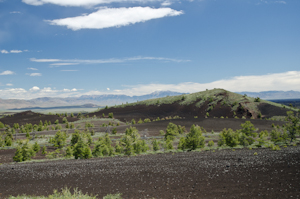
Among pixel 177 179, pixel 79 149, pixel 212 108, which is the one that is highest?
pixel 212 108

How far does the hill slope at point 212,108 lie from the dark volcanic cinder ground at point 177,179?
190 feet

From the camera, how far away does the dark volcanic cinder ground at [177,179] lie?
8.46 metres

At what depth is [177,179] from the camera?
→ 10555 millimetres

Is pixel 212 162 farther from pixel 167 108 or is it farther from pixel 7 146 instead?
pixel 167 108

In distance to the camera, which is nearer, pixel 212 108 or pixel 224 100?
pixel 212 108

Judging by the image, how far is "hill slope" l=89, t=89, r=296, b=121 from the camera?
220 feet

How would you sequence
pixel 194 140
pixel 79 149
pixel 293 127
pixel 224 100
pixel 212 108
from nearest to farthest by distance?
pixel 293 127, pixel 79 149, pixel 194 140, pixel 212 108, pixel 224 100

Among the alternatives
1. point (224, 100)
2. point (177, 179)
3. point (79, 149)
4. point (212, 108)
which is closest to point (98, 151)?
point (79, 149)

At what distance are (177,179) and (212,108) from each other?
68506mm

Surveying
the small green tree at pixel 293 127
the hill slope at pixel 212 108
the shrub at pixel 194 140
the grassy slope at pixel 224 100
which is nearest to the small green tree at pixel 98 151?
the shrub at pixel 194 140

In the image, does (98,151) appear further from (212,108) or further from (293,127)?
(212,108)

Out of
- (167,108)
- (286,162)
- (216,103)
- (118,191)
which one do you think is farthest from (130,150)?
(167,108)

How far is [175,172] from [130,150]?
10.5 m

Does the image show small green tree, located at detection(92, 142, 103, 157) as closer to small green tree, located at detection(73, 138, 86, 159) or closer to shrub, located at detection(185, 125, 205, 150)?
small green tree, located at detection(73, 138, 86, 159)
